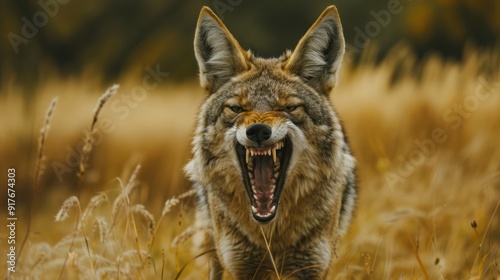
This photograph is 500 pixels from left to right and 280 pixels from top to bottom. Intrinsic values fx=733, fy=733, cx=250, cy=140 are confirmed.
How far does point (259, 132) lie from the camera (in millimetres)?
4074

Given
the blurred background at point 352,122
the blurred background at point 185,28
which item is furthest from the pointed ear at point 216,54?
the blurred background at point 185,28

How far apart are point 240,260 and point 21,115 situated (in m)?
2.83

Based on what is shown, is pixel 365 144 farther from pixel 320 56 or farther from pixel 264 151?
pixel 264 151

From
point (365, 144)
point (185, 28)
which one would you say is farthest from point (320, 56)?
point (185, 28)

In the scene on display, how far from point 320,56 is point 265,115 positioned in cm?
71

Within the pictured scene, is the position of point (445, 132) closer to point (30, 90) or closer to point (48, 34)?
point (30, 90)

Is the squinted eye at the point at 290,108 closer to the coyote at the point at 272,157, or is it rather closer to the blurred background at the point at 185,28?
the coyote at the point at 272,157

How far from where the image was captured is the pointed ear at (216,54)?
15.4 ft

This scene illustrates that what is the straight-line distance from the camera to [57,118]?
30.0 ft

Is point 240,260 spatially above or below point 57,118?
below

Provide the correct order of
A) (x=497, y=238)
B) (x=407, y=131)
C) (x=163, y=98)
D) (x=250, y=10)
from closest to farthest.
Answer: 1. (x=497, y=238)
2. (x=407, y=131)
3. (x=163, y=98)
4. (x=250, y=10)

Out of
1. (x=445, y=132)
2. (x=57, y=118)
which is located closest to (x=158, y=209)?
(x=57, y=118)

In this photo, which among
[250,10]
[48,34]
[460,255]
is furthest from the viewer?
[250,10]

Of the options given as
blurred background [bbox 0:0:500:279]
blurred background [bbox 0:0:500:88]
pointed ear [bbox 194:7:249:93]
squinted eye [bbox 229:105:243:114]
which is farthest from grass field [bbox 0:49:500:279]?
squinted eye [bbox 229:105:243:114]
